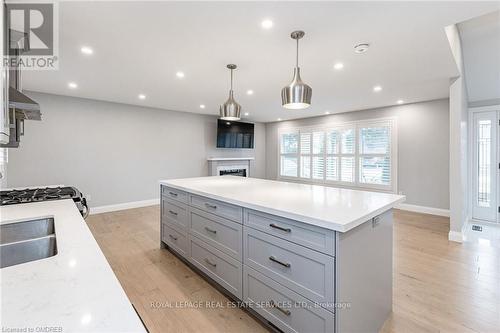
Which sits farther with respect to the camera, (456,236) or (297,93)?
(456,236)

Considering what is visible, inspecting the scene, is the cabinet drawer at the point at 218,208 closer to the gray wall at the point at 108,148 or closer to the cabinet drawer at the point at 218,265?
the cabinet drawer at the point at 218,265

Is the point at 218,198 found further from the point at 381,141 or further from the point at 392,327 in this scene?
the point at 381,141

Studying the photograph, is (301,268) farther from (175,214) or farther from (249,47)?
(249,47)

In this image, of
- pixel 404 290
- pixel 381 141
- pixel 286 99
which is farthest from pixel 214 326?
pixel 381 141

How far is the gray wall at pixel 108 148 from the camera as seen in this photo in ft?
13.7

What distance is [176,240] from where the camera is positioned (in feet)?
9.04

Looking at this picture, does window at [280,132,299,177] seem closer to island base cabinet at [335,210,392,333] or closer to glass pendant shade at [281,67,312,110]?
glass pendant shade at [281,67,312,110]

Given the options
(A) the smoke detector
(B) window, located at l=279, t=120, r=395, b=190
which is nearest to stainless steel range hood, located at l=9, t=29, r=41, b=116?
(A) the smoke detector

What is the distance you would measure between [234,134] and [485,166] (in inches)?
220

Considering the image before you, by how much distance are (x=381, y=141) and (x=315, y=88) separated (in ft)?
8.40

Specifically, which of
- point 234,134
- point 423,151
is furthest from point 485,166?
point 234,134

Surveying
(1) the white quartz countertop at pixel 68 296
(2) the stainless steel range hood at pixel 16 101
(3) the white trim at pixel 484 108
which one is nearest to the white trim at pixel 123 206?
(2) the stainless steel range hood at pixel 16 101

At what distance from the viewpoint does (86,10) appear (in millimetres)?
1812

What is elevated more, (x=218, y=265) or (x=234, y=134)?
(x=234, y=134)
